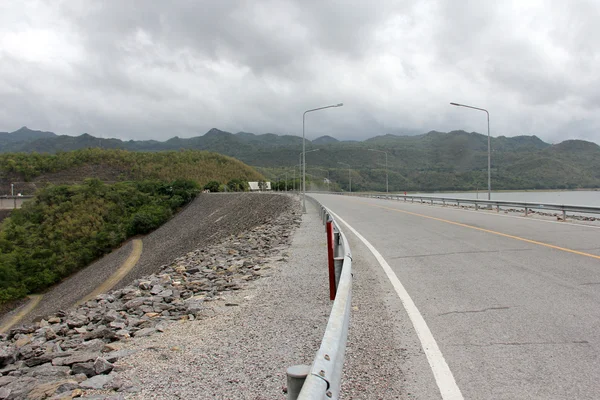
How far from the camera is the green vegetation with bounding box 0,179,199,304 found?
2125 inches

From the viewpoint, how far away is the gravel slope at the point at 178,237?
41000 millimetres

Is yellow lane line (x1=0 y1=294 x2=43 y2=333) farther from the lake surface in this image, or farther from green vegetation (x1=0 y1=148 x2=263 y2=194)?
green vegetation (x1=0 y1=148 x2=263 y2=194)

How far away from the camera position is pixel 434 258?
1020cm

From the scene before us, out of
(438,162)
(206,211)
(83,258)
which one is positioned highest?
(438,162)

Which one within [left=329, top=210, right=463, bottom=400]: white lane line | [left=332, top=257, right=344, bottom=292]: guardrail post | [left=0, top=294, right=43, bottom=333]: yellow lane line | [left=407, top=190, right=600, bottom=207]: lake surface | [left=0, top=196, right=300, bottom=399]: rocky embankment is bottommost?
[left=0, top=294, right=43, bottom=333]: yellow lane line

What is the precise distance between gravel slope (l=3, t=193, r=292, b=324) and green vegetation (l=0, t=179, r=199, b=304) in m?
2.48

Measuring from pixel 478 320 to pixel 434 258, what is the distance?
492 centimetres

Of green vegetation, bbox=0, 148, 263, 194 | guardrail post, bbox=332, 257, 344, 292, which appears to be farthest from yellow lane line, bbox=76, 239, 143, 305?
green vegetation, bbox=0, 148, 263, 194

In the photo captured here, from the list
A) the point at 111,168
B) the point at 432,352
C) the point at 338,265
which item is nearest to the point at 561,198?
the point at 338,265

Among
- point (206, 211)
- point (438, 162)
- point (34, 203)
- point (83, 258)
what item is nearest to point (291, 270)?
point (83, 258)

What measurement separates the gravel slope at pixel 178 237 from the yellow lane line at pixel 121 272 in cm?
75

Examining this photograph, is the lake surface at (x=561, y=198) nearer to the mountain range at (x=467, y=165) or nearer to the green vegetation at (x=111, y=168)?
the mountain range at (x=467, y=165)

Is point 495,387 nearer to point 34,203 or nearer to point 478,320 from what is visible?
point 478,320

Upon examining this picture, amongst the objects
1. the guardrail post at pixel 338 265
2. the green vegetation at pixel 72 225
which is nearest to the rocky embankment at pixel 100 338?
the guardrail post at pixel 338 265
